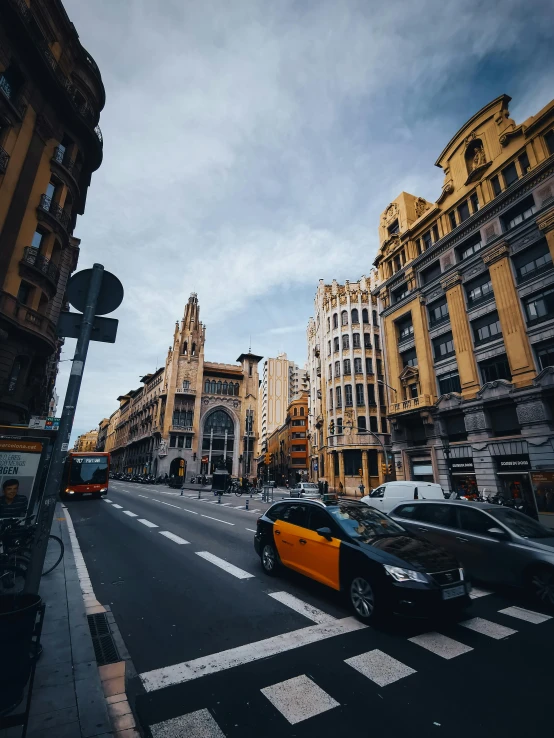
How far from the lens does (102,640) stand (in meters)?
4.56

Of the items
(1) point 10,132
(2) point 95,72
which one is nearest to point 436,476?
(1) point 10,132

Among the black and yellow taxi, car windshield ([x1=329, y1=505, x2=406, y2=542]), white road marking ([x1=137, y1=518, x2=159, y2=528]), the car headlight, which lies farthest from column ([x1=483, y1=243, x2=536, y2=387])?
white road marking ([x1=137, y1=518, x2=159, y2=528])

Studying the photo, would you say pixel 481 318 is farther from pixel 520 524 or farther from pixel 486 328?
pixel 520 524

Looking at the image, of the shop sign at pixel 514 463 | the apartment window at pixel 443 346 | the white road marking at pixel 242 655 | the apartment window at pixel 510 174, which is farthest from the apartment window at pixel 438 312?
the white road marking at pixel 242 655

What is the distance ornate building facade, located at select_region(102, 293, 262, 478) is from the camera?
6288 cm

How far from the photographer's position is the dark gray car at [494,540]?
6.10 metres

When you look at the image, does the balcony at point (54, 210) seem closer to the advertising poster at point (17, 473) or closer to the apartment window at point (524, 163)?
the advertising poster at point (17, 473)

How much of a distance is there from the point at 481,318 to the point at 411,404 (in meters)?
8.04

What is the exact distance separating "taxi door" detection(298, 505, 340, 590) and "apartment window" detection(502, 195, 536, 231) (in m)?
24.3

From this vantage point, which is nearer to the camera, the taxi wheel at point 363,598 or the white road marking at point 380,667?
the white road marking at point 380,667

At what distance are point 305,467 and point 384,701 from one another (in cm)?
6981

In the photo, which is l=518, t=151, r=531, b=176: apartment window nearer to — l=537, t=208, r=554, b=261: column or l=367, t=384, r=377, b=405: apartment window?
l=537, t=208, r=554, b=261: column

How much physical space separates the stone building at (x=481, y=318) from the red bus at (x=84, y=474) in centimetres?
2305

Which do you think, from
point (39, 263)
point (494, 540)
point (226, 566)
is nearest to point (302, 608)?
point (226, 566)
